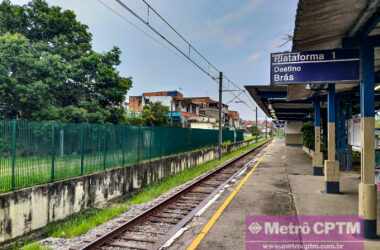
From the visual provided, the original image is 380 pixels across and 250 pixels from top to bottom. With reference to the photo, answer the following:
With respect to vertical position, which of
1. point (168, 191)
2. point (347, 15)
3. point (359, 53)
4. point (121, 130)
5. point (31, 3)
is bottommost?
point (168, 191)

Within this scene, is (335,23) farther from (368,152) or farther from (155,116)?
(155,116)

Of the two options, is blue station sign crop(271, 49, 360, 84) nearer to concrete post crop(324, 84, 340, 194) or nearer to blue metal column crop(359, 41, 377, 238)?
blue metal column crop(359, 41, 377, 238)

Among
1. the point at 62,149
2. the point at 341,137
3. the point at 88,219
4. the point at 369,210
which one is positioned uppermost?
the point at 341,137

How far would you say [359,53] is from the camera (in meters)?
7.43

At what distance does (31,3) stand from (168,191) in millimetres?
19215

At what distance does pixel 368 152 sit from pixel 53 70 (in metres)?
19.2

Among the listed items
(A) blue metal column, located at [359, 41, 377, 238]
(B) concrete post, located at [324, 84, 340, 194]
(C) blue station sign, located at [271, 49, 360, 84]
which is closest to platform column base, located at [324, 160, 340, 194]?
(B) concrete post, located at [324, 84, 340, 194]

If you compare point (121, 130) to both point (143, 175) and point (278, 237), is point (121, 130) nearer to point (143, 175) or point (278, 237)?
point (143, 175)

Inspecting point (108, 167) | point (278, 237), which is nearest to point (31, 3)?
point (108, 167)

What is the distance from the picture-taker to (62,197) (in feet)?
30.0

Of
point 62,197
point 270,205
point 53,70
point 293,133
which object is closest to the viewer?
point 62,197

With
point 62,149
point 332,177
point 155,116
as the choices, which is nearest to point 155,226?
point 62,149

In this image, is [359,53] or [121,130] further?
[121,130]

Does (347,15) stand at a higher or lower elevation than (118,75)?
lower
